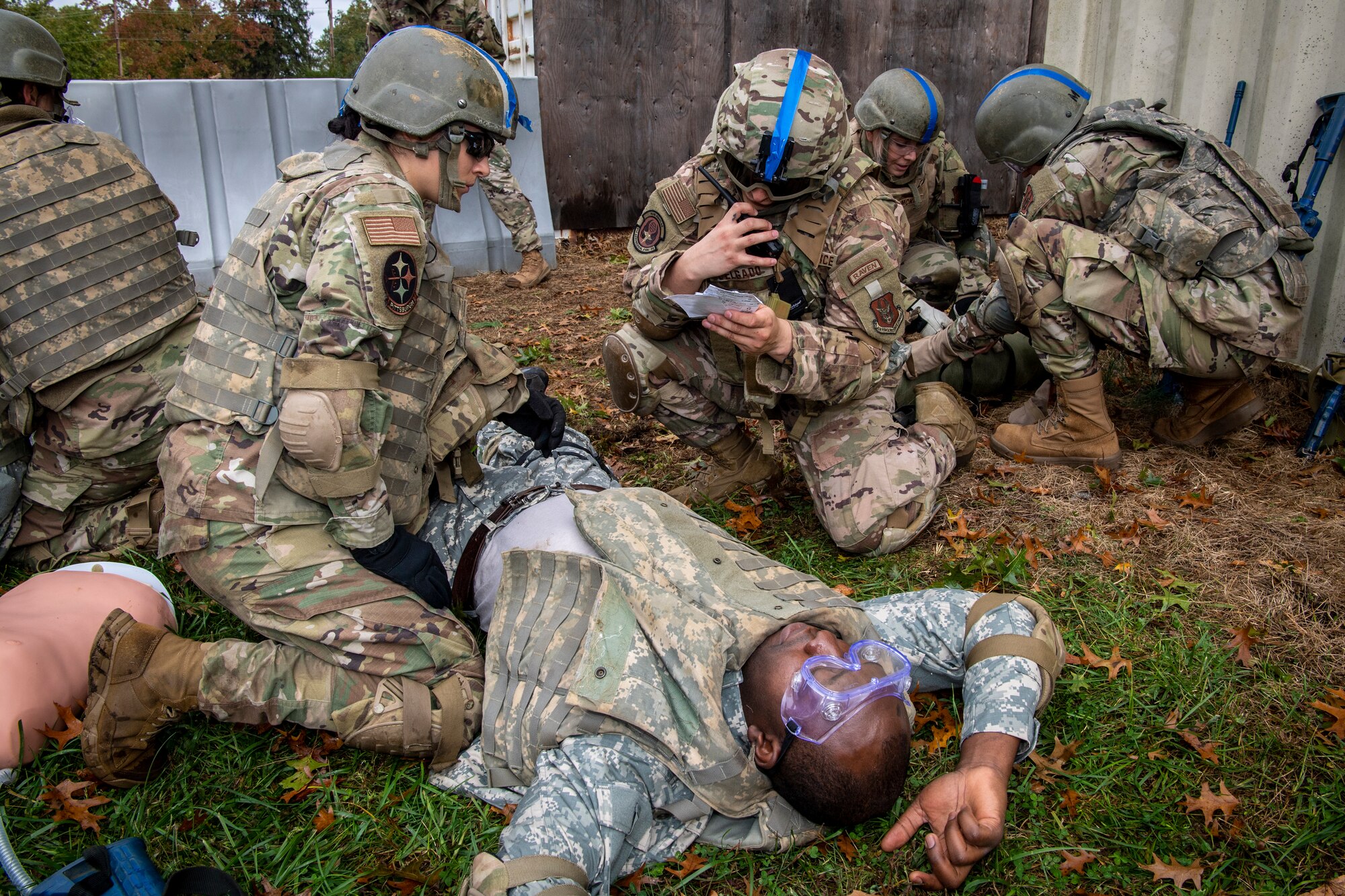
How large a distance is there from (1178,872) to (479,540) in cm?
216

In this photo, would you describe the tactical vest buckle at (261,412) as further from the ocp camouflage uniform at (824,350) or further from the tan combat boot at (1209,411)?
the tan combat boot at (1209,411)

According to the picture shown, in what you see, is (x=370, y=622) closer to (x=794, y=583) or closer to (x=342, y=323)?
(x=342, y=323)

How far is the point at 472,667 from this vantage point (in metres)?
2.74

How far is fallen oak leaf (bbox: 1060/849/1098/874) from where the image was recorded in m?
2.22

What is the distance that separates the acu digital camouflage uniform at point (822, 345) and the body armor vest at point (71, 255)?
1.92 metres

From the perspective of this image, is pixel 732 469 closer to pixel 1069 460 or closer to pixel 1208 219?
pixel 1069 460

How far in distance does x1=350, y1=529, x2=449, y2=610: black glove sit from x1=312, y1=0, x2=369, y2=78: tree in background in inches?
841

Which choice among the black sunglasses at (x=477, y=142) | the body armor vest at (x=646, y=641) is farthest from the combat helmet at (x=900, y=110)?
the body armor vest at (x=646, y=641)

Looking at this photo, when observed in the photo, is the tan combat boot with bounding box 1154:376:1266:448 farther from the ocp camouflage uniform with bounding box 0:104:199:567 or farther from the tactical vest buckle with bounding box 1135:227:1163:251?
the ocp camouflage uniform with bounding box 0:104:199:567

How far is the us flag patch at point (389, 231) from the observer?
2533 mm

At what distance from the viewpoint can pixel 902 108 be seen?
215 inches

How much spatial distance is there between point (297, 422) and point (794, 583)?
147 cm

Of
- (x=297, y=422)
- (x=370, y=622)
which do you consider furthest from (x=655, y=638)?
(x=297, y=422)

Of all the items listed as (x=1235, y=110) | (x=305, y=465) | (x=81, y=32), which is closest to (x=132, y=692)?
(x=305, y=465)
